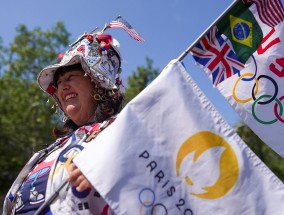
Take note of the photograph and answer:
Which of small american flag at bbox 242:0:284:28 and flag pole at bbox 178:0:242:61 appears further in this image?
small american flag at bbox 242:0:284:28

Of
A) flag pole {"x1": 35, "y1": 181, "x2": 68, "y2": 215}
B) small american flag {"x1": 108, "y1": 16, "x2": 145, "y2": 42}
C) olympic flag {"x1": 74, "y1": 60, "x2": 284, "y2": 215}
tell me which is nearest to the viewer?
olympic flag {"x1": 74, "y1": 60, "x2": 284, "y2": 215}

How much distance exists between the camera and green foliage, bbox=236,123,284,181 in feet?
72.5

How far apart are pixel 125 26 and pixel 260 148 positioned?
2080 centimetres

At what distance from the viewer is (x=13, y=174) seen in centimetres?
2084

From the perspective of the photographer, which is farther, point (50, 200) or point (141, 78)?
point (141, 78)

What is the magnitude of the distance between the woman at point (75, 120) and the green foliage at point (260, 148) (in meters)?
18.8

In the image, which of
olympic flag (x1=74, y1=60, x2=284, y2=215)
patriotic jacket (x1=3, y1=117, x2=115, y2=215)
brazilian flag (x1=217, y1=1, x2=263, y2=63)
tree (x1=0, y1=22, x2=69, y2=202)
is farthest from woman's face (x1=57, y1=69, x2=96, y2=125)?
tree (x1=0, y1=22, x2=69, y2=202)

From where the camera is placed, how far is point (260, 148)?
22.6 meters

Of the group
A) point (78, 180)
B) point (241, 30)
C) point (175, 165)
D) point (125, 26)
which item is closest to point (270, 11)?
point (241, 30)

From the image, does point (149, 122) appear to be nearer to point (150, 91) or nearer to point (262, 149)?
point (150, 91)

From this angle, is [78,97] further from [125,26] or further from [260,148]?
[260,148]

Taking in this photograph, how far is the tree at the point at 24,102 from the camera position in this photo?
1848cm

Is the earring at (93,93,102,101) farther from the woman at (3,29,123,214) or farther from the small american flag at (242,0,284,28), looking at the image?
the small american flag at (242,0,284,28)

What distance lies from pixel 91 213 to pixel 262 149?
22.3m
